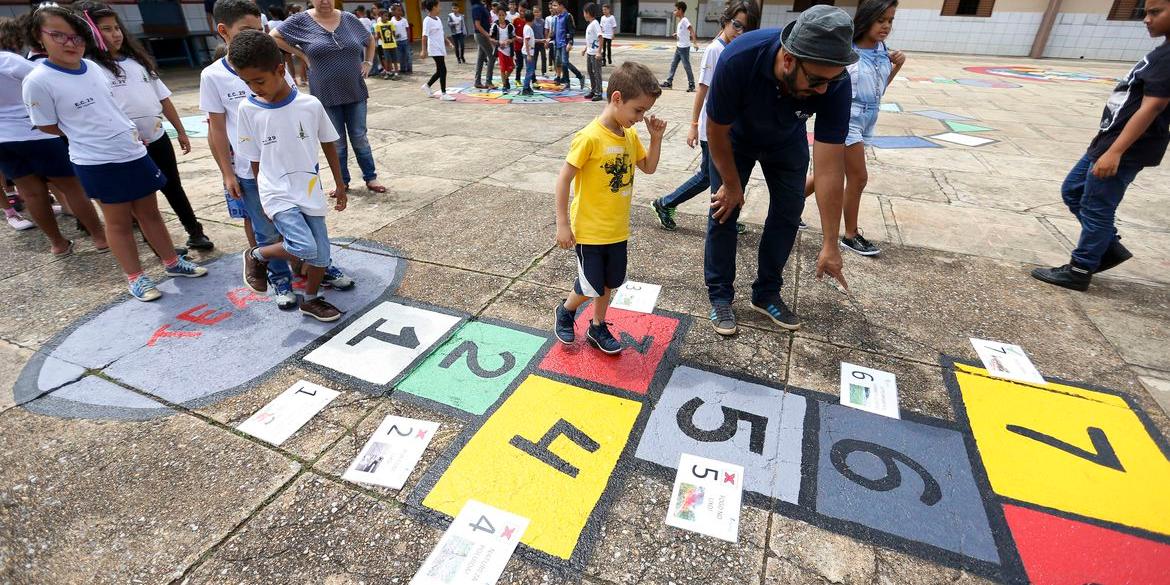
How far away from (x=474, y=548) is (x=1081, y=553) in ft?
7.01

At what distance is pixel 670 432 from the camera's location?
8.02 feet

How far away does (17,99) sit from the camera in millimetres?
3770

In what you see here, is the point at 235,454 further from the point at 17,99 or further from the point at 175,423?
the point at 17,99

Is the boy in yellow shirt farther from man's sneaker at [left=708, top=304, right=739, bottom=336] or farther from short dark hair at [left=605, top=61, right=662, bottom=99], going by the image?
man's sneaker at [left=708, top=304, right=739, bottom=336]

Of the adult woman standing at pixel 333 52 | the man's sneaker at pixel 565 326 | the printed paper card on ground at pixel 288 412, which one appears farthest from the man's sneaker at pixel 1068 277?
the adult woman standing at pixel 333 52

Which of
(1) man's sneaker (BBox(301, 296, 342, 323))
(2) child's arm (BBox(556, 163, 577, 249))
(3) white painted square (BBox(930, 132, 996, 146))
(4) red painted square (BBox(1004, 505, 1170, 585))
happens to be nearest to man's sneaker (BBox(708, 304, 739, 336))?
(2) child's arm (BBox(556, 163, 577, 249))

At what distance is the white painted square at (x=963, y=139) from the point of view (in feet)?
25.1

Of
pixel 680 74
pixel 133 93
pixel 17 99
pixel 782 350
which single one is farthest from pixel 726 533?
pixel 680 74

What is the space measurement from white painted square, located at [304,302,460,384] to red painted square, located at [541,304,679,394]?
74 centimetres

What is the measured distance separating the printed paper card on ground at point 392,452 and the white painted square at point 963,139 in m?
8.43

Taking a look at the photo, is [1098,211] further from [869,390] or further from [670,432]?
[670,432]

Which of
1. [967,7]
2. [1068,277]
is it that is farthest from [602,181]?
[967,7]

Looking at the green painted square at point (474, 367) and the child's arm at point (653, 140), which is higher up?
the child's arm at point (653, 140)

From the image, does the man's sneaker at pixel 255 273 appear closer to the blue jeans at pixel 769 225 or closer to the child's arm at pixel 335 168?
the child's arm at pixel 335 168
